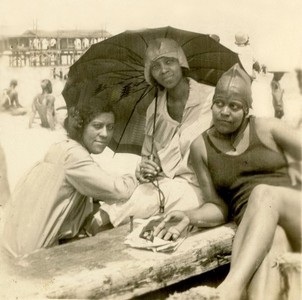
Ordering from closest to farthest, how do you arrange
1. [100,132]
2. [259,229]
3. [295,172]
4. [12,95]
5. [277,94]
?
[259,229] < [295,172] < [277,94] < [100,132] < [12,95]

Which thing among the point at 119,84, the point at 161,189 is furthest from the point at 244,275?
the point at 119,84

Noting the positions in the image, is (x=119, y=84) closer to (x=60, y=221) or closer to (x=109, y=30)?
(x=109, y=30)

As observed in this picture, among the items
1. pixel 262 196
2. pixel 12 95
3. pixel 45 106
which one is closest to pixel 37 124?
pixel 45 106

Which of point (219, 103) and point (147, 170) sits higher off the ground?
point (219, 103)

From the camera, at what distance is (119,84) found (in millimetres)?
5004

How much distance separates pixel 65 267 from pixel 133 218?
58 centimetres

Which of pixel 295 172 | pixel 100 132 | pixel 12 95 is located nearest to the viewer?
pixel 295 172

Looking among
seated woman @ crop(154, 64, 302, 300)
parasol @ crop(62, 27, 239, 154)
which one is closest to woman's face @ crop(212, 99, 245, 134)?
seated woman @ crop(154, 64, 302, 300)

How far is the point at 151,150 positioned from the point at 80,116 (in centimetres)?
57

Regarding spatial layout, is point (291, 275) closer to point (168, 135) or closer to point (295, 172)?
point (295, 172)

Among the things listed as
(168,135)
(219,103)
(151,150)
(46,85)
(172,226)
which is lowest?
(172,226)

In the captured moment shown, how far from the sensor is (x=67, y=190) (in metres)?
5.00

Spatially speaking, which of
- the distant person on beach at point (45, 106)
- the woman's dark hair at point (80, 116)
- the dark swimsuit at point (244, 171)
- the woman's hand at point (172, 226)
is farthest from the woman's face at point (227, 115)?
the distant person on beach at point (45, 106)

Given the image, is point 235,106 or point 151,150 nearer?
point 235,106
